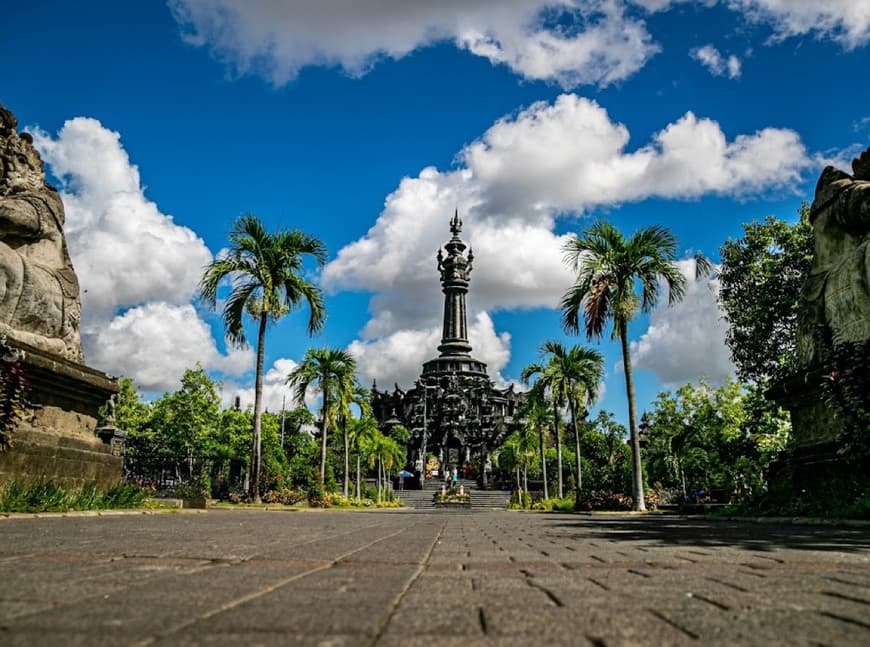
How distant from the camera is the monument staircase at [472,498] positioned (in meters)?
44.1

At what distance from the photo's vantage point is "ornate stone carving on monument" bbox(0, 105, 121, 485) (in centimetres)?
1092

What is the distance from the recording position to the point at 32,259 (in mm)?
12648

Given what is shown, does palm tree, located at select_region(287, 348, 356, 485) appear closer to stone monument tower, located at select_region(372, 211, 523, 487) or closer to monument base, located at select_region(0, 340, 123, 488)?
monument base, located at select_region(0, 340, 123, 488)

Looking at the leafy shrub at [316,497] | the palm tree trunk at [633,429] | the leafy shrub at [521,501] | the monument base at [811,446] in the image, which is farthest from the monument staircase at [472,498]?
the monument base at [811,446]

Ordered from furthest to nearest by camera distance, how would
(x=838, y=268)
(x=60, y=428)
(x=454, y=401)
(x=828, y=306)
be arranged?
(x=454, y=401), (x=828, y=306), (x=838, y=268), (x=60, y=428)

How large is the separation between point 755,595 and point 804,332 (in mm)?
12603

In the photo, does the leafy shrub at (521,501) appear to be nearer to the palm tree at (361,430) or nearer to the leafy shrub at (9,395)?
the palm tree at (361,430)

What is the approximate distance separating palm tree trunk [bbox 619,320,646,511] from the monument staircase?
21.2 m

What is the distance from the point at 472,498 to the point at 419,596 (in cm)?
4562

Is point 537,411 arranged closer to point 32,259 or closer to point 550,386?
point 550,386

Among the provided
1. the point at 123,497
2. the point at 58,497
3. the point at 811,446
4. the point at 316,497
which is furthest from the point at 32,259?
the point at 316,497

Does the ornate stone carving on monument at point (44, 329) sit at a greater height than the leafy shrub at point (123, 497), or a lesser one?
greater

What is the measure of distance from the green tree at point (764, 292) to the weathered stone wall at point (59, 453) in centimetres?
2585

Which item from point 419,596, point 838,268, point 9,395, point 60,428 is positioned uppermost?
point 838,268
